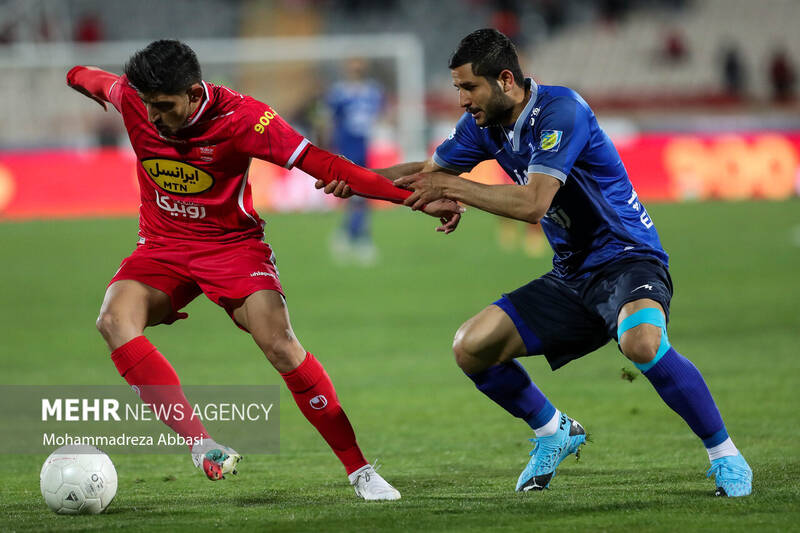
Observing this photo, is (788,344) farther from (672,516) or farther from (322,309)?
(672,516)

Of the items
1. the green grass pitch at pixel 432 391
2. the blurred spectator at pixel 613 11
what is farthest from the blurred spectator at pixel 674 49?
the green grass pitch at pixel 432 391

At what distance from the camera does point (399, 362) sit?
379 inches

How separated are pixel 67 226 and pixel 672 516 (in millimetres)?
18045

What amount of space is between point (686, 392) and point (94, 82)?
10.8 feet

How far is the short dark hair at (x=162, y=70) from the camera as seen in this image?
5.05 meters

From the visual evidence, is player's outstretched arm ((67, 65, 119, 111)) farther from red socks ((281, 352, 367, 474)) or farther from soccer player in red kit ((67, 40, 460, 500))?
red socks ((281, 352, 367, 474))

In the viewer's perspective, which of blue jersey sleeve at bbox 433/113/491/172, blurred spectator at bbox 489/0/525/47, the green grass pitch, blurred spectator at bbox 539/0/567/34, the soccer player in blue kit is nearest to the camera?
the green grass pitch

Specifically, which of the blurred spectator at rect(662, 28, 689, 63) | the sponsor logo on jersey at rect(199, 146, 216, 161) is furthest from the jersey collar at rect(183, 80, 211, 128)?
the blurred spectator at rect(662, 28, 689, 63)

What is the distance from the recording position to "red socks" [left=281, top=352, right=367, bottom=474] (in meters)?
5.27

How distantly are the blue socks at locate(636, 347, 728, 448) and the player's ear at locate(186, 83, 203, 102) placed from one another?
228 cm

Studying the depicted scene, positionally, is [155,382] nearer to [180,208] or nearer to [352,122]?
[180,208]

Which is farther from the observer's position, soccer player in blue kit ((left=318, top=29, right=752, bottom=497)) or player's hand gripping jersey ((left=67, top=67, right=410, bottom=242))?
player's hand gripping jersey ((left=67, top=67, right=410, bottom=242))

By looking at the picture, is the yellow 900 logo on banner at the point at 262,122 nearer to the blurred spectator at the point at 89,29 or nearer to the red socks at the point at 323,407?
the red socks at the point at 323,407

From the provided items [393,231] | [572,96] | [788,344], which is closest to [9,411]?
[572,96]
